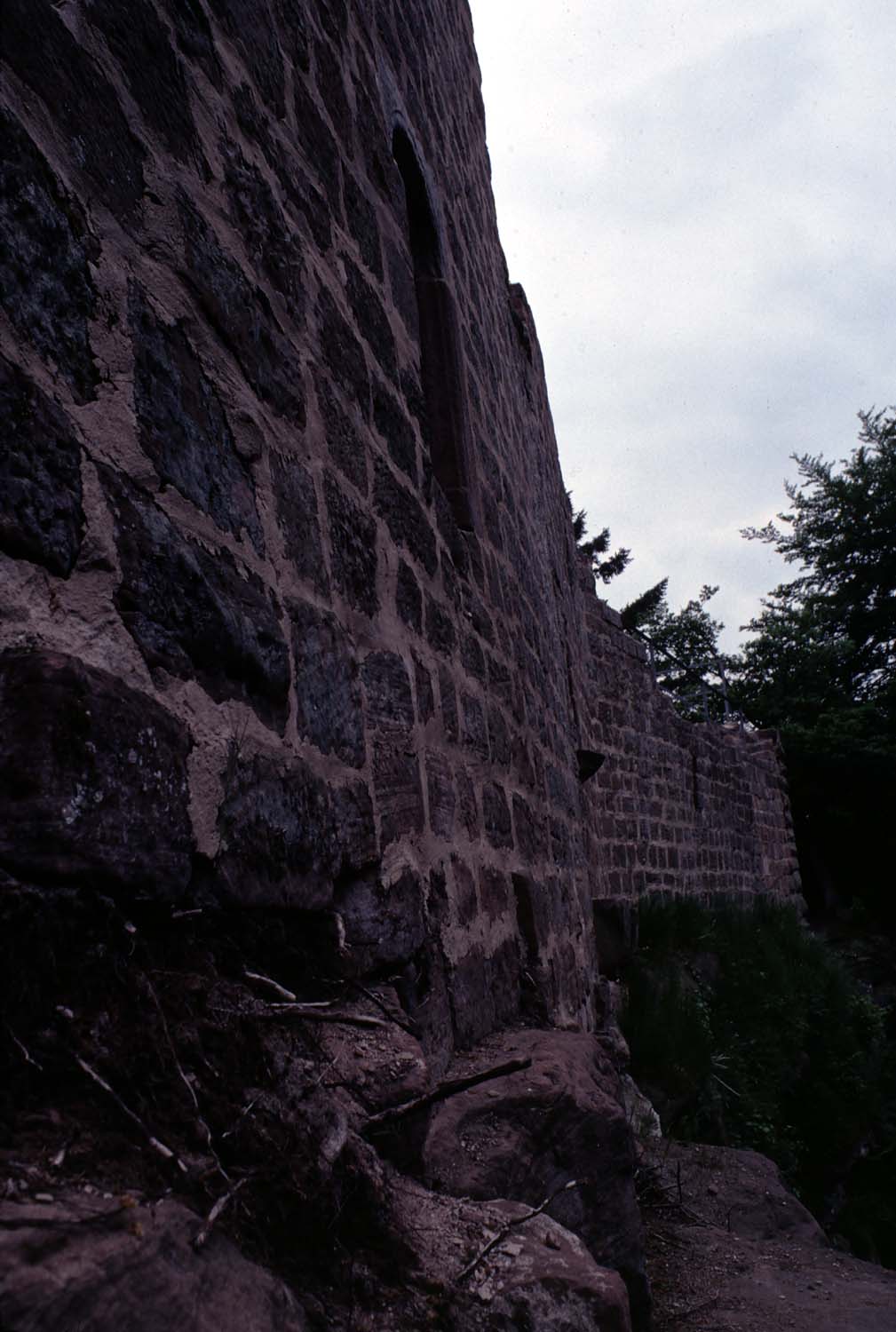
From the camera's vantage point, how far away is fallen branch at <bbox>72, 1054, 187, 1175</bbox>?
0.78m

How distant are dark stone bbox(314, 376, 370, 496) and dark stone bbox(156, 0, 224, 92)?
43 cm

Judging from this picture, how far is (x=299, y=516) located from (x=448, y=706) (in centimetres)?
80

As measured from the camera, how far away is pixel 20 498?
32.7 inches

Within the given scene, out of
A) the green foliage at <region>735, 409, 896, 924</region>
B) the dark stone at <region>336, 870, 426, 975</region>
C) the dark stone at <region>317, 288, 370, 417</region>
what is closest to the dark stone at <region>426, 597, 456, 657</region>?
the dark stone at <region>317, 288, 370, 417</region>

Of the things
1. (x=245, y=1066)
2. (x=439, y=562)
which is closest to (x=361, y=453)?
(x=439, y=562)

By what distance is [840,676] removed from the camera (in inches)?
666

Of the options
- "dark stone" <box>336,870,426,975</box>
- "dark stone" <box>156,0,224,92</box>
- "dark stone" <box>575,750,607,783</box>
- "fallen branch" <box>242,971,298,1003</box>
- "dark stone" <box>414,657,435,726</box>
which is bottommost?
"fallen branch" <box>242,971,298,1003</box>

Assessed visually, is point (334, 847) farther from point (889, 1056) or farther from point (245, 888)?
point (889, 1056)

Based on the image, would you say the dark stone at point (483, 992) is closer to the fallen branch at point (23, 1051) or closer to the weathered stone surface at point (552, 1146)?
the weathered stone surface at point (552, 1146)

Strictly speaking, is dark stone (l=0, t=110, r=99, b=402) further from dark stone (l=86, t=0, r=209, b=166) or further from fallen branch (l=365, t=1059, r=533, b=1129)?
fallen branch (l=365, t=1059, r=533, b=1129)

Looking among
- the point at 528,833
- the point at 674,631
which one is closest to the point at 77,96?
the point at 528,833

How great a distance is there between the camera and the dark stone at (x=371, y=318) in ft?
6.08

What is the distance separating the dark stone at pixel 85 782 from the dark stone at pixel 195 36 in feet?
2.89

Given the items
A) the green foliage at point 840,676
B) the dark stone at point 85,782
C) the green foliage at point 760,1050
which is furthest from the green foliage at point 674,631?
the dark stone at point 85,782
